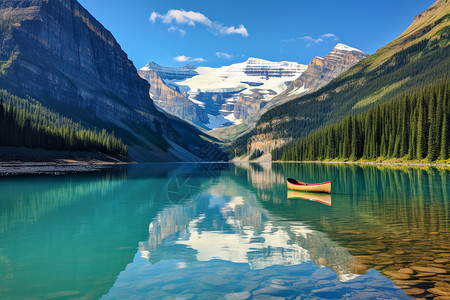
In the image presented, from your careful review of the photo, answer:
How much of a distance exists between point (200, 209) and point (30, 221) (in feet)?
46.3

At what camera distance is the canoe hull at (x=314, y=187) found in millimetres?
39362

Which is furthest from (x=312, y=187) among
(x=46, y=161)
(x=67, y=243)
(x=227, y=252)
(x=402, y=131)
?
(x=46, y=161)

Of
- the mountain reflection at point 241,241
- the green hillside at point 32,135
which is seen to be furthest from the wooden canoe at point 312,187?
the green hillside at point 32,135

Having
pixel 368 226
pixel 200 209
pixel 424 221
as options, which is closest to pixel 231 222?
pixel 200 209

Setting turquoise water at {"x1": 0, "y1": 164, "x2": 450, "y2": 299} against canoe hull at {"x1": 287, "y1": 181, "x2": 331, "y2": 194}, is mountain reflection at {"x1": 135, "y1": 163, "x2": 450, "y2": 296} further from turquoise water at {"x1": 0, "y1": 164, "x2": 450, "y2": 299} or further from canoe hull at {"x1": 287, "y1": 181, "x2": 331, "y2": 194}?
canoe hull at {"x1": 287, "y1": 181, "x2": 331, "y2": 194}

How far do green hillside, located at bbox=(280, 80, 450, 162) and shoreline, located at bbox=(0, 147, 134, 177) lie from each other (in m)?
114

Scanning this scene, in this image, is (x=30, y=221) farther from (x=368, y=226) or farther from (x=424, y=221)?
(x=424, y=221)

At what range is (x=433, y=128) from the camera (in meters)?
113

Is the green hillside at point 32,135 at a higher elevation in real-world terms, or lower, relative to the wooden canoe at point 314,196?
higher

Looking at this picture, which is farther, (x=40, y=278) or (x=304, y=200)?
(x=304, y=200)

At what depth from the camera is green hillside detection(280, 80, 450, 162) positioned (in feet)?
369

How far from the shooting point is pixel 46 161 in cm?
12962

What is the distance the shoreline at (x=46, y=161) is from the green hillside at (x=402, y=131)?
114m

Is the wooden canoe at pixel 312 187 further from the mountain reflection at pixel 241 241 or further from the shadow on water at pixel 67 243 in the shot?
the shadow on water at pixel 67 243
